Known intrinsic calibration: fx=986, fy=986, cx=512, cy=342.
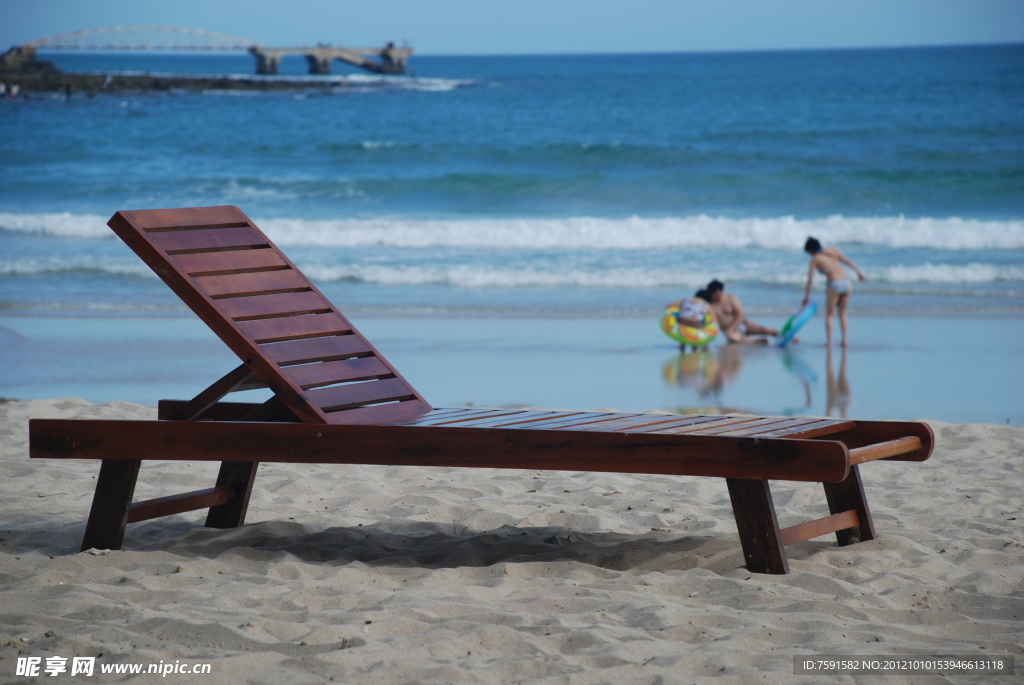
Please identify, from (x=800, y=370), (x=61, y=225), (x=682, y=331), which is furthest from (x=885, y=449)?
(x=61, y=225)

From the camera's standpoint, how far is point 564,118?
3428cm

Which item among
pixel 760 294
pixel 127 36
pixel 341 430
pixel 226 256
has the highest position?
pixel 127 36

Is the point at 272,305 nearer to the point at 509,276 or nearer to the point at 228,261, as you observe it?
the point at 228,261

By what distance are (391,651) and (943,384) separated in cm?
587

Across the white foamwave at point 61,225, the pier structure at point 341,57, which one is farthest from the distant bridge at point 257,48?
the white foamwave at point 61,225

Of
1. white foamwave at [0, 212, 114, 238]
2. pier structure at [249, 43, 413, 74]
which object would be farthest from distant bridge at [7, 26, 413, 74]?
white foamwave at [0, 212, 114, 238]

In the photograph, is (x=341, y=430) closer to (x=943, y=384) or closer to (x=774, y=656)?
(x=774, y=656)

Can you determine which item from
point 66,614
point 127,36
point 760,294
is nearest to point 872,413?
point 66,614

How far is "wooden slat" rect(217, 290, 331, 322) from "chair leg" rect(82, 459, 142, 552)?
25.8 inches

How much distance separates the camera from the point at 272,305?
3721 mm

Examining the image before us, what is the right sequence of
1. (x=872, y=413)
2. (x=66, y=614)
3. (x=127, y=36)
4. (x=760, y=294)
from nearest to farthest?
1. (x=66, y=614)
2. (x=872, y=413)
3. (x=760, y=294)
4. (x=127, y=36)

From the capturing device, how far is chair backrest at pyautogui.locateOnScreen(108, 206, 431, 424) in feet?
11.2

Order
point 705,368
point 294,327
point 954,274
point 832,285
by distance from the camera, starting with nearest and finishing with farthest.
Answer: point 294,327
point 705,368
point 832,285
point 954,274

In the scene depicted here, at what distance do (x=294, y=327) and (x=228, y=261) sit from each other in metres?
0.36
